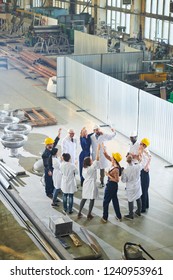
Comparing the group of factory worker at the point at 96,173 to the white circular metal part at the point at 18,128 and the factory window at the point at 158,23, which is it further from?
the factory window at the point at 158,23

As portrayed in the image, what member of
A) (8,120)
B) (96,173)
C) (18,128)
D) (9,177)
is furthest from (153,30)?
(96,173)

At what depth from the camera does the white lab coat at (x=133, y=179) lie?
384 inches

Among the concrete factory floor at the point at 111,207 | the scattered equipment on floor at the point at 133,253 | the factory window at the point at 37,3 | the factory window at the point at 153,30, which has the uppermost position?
the factory window at the point at 37,3

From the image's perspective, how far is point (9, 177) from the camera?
12.3 m

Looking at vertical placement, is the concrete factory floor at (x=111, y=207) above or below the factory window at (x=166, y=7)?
below

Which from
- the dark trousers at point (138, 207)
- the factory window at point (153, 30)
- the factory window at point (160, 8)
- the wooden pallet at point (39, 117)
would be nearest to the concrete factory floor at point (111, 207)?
the dark trousers at point (138, 207)

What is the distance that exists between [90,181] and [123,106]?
6137 millimetres

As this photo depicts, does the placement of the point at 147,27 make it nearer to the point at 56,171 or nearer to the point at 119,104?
the point at 119,104

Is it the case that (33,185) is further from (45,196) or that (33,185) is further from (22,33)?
(22,33)

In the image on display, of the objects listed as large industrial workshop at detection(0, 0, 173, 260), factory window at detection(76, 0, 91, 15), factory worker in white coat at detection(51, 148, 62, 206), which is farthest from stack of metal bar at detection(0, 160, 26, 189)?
factory window at detection(76, 0, 91, 15)

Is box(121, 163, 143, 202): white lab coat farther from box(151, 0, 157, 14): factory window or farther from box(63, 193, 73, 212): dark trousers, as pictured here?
box(151, 0, 157, 14): factory window

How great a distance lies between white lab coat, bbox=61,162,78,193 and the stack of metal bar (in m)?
1.87

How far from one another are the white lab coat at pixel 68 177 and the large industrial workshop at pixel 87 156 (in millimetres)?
19

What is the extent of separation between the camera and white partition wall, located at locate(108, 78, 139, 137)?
15.0m
